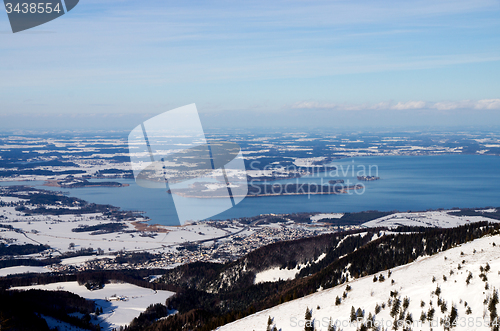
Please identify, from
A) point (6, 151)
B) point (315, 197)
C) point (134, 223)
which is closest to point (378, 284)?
point (134, 223)

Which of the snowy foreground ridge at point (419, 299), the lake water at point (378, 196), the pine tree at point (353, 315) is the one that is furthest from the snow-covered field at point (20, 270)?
the pine tree at point (353, 315)

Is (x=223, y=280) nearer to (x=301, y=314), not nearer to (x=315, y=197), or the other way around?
(x=301, y=314)

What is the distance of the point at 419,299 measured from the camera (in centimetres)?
1433

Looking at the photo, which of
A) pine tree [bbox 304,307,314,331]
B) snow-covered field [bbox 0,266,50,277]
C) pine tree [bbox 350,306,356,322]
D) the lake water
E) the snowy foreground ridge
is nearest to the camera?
the snowy foreground ridge

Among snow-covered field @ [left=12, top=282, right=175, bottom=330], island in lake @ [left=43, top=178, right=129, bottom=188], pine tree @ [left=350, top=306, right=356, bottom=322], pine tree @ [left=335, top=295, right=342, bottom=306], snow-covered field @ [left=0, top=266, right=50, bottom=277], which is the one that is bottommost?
snow-covered field @ [left=0, top=266, right=50, bottom=277]

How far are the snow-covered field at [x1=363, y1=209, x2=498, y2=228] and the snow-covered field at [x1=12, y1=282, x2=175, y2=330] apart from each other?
32521 millimetres

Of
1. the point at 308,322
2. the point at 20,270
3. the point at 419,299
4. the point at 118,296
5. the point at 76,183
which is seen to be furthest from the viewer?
the point at 76,183

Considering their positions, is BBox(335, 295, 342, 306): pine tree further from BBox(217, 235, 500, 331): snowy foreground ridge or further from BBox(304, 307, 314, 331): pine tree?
BBox(304, 307, 314, 331): pine tree

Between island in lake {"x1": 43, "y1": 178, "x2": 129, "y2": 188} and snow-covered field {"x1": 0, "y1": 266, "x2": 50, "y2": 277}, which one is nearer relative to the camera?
snow-covered field {"x1": 0, "y1": 266, "x2": 50, "y2": 277}

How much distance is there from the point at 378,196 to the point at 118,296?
62.7 m

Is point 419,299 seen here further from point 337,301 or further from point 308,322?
point 308,322

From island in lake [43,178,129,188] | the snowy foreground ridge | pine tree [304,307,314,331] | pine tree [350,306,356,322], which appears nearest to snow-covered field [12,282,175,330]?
the snowy foreground ridge

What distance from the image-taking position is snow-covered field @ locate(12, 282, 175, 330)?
2619 cm

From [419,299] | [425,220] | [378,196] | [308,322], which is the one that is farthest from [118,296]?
[378,196]
